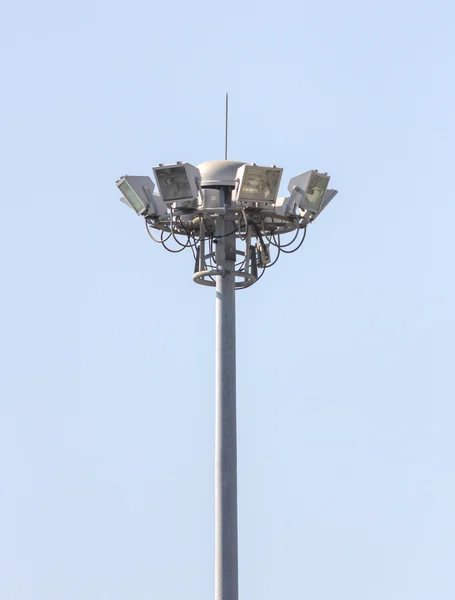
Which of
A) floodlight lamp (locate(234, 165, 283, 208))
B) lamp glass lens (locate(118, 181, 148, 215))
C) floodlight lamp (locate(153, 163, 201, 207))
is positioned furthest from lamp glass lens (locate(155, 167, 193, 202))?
lamp glass lens (locate(118, 181, 148, 215))

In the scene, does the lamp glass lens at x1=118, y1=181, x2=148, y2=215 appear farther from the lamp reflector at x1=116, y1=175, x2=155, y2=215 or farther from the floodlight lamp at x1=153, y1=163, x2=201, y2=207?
the floodlight lamp at x1=153, y1=163, x2=201, y2=207

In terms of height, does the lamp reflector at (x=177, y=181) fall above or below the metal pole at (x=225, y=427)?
above

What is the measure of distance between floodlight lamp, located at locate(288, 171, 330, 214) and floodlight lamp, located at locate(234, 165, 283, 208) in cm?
118

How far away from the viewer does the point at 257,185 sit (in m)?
50.8

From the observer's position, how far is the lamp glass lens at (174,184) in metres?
50.7

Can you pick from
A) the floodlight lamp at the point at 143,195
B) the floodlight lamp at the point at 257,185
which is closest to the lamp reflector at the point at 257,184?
the floodlight lamp at the point at 257,185

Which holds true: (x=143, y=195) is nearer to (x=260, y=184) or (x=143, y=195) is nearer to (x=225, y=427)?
(x=260, y=184)

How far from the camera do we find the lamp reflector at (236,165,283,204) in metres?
50.5

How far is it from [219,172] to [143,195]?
196 cm

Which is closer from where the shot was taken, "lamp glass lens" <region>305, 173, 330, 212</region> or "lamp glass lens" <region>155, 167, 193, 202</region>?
"lamp glass lens" <region>155, 167, 193, 202</region>

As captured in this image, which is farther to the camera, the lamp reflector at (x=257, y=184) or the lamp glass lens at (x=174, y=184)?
the lamp glass lens at (x=174, y=184)

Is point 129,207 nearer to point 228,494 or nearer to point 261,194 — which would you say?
point 261,194

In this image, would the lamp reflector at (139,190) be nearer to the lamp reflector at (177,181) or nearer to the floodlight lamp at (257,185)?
the lamp reflector at (177,181)

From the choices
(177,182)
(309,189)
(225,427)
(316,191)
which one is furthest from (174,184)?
(225,427)
